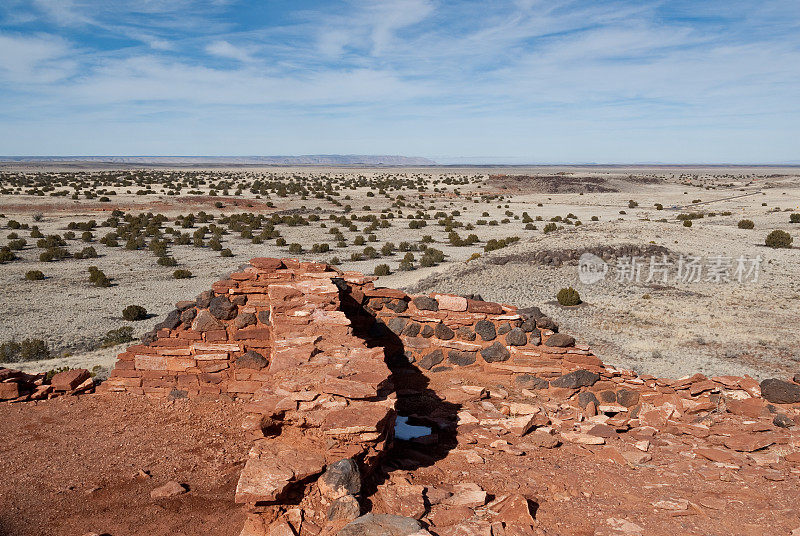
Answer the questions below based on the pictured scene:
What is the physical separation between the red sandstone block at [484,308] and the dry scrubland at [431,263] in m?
6.39

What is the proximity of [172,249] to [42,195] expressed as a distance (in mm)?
38950

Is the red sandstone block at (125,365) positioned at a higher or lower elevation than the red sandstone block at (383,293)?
lower

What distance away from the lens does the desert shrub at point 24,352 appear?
15.1 m

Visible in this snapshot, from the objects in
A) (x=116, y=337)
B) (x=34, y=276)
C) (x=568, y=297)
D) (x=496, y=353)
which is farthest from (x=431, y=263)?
(x=496, y=353)

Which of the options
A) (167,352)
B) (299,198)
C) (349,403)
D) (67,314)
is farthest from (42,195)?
(349,403)

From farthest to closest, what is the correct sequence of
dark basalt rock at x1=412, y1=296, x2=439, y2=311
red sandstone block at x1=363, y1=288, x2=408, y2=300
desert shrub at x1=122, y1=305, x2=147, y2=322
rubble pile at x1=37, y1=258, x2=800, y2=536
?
desert shrub at x1=122, y1=305, x2=147, y2=322, red sandstone block at x1=363, y1=288, x2=408, y2=300, dark basalt rock at x1=412, y1=296, x2=439, y2=311, rubble pile at x1=37, y1=258, x2=800, y2=536

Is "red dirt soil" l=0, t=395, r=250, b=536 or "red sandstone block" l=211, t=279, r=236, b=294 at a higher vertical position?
"red sandstone block" l=211, t=279, r=236, b=294

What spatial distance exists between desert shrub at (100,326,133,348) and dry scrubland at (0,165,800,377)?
66mm

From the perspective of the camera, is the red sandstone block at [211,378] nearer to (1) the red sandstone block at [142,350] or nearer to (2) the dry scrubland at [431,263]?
(1) the red sandstone block at [142,350]

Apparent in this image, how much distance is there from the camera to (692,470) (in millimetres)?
7270

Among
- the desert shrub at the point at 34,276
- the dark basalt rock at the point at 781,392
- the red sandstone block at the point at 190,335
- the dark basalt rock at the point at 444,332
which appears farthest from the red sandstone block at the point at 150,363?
the desert shrub at the point at 34,276

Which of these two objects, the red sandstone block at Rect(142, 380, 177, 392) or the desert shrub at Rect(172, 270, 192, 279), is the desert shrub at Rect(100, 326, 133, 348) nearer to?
the red sandstone block at Rect(142, 380, 177, 392)

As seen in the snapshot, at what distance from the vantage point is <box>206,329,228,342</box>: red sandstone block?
400 inches

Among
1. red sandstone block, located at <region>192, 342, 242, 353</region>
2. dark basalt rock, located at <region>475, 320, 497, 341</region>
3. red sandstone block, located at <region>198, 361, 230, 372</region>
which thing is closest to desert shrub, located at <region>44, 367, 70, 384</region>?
red sandstone block, located at <region>192, 342, 242, 353</region>
